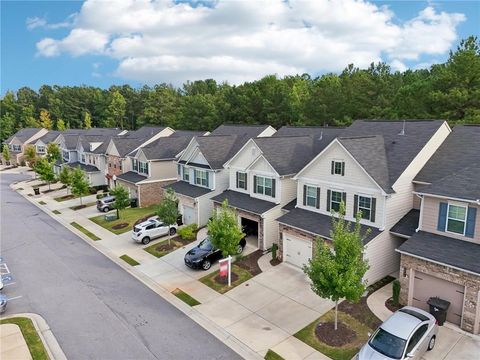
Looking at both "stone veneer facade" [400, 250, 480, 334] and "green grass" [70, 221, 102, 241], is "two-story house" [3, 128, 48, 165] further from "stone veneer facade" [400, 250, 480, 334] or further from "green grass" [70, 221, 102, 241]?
"stone veneer facade" [400, 250, 480, 334]


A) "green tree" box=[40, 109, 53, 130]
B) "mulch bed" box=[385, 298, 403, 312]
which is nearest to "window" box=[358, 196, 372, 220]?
"mulch bed" box=[385, 298, 403, 312]

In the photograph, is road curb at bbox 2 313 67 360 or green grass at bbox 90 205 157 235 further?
green grass at bbox 90 205 157 235

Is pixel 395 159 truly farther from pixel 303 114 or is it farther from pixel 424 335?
pixel 303 114

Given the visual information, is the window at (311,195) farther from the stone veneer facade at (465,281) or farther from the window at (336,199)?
the stone veneer facade at (465,281)

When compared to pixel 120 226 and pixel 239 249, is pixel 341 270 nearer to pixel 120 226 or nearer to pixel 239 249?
pixel 239 249

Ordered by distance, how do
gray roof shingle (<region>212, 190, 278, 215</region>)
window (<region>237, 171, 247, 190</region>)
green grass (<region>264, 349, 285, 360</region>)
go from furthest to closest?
window (<region>237, 171, 247, 190</region>) < gray roof shingle (<region>212, 190, 278, 215</region>) < green grass (<region>264, 349, 285, 360</region>)

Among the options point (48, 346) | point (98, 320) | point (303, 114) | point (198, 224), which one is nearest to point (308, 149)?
point (198, 224)

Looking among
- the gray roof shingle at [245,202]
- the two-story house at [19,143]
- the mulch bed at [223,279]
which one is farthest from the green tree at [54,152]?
the mulch bed at [223,279]
